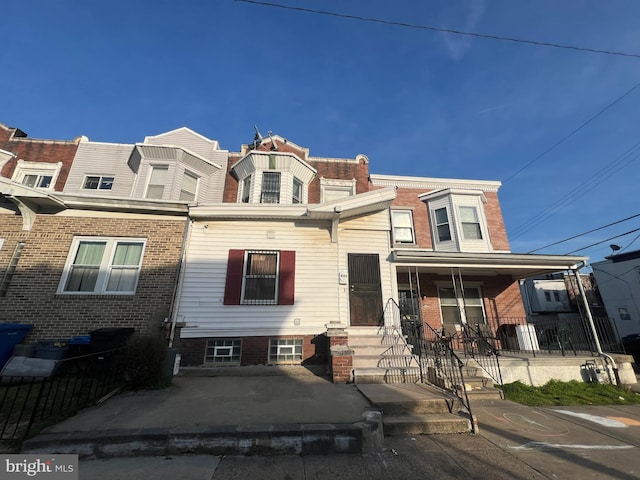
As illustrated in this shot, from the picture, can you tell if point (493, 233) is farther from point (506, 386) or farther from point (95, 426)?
point (95, 426)

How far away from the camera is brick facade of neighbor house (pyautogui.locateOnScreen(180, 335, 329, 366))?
722 cm

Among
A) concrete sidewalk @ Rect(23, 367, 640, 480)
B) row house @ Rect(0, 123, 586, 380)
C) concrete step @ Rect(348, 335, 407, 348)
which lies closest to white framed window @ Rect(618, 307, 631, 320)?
row house @ Rect(0, 123, 586, 380)

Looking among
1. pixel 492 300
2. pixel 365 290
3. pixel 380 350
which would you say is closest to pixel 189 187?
pixel 365 290

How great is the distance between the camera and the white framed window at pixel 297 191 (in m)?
11.2

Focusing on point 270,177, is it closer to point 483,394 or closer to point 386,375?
point 386,375

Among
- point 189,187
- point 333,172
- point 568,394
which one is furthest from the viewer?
point 333,172

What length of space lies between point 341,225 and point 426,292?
5.13 m

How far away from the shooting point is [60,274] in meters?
7.27

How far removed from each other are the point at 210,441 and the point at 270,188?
896cm

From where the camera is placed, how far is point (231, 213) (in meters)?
8.42

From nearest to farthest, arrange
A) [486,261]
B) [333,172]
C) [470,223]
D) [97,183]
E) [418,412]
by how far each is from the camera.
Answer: [418,412], [486,261], [97,183], [333,172], [470,223]

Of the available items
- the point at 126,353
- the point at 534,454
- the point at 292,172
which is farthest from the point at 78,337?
the point at 534,454

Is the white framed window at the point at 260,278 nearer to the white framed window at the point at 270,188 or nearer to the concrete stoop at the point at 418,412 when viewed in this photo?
the white framed window at the point at 270,188

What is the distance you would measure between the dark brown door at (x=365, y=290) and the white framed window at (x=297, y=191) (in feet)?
12.5
